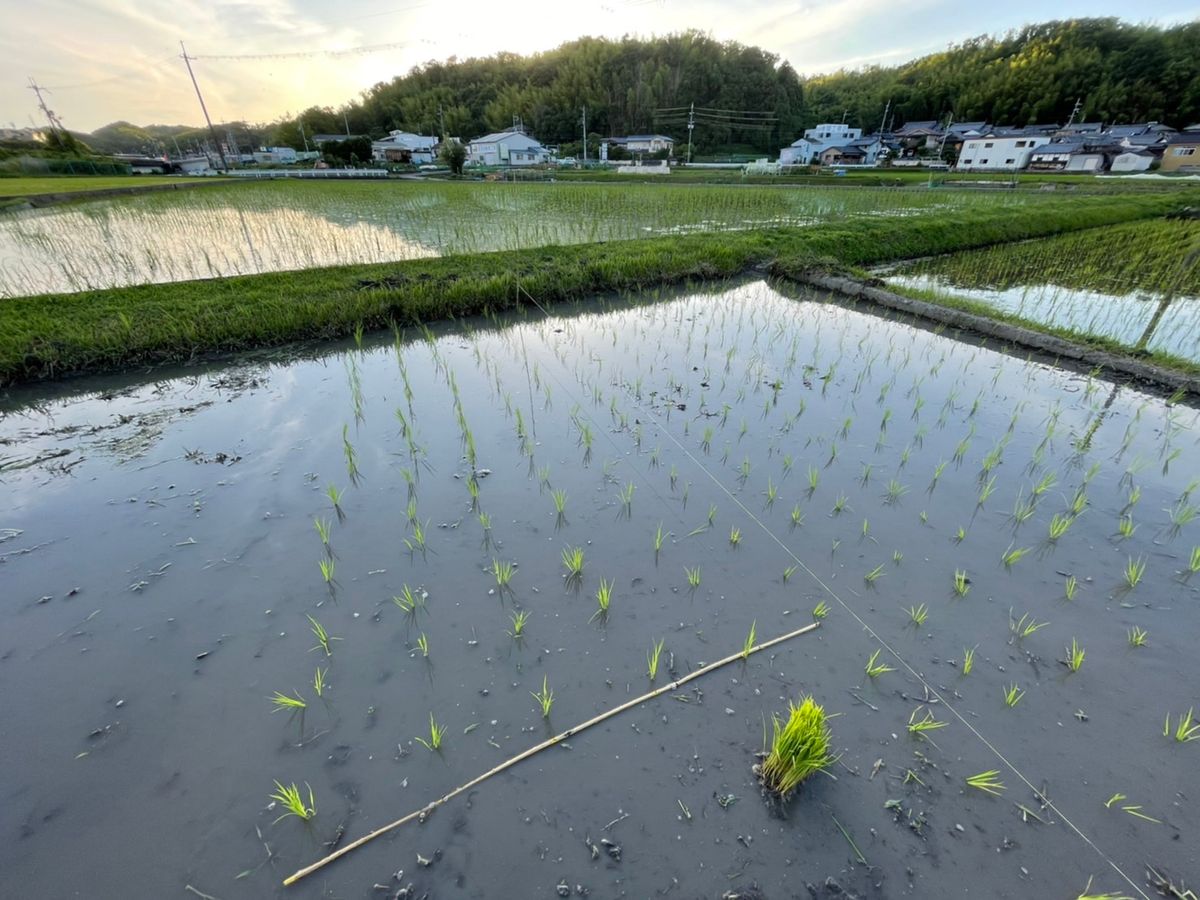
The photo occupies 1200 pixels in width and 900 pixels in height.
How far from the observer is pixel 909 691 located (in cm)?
229

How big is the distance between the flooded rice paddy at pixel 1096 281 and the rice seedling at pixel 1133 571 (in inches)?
175

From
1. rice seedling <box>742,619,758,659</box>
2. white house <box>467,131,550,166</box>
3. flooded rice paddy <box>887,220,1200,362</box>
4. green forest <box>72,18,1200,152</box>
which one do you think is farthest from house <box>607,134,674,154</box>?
rice seedling <box>742,619,758,659</box>

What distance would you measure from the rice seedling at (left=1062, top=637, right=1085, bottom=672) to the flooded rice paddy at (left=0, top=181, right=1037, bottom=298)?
10.1m

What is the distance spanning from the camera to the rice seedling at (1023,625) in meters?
2.56

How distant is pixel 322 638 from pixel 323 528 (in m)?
0.94

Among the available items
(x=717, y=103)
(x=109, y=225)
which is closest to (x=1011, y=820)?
(x=109, y=225)

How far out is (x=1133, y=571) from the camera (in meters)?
2.91

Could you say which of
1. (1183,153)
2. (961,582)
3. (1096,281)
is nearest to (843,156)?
(1183,153)

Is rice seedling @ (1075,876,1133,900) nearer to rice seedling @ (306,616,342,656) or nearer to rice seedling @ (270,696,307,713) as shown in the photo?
rice seedling @ (270,696,307,713)

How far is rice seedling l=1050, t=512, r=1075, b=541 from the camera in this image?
3195 millimetres

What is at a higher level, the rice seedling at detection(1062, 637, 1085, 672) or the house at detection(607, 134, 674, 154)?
the house at detection(607, 134, 674, 154)

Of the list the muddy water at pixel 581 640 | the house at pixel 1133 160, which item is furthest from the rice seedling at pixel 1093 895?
the house at pixel 1133 160

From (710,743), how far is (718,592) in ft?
2.86

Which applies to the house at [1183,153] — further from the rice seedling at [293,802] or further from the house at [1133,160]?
the rice seedling at [293,802]
